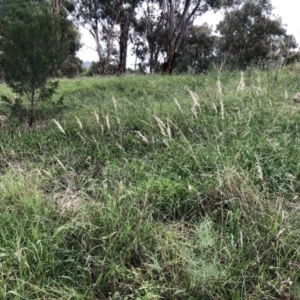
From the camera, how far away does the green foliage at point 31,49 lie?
16.1 ft

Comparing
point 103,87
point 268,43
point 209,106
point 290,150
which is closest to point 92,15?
point 268,43

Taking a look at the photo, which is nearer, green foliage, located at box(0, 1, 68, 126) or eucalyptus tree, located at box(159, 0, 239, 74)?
green foliage, located at box(0, 1, 68, 126)

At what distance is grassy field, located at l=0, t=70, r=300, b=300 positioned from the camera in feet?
6.61

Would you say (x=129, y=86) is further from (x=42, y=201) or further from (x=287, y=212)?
(x=287, y=212)

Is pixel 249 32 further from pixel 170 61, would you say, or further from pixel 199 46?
pixel 170 61

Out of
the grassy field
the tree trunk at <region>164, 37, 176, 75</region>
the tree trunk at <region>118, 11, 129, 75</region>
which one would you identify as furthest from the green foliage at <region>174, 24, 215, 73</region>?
the grassy field

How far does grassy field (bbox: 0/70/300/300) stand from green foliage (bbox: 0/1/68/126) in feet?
4.74

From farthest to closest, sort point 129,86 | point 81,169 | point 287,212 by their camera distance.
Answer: point 129,86 → point 81,169 → point 287,212

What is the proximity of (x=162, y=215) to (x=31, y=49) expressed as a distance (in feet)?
12.4

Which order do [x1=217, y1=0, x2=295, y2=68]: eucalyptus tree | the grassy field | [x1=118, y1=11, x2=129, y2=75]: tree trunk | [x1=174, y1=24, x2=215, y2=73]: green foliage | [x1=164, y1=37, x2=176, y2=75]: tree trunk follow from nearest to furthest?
the grassy field, [x1=164, y1=37, x2=176, y2=75]: tree trunk, [x1=118, y1=11, x2=129, y2=75]: tree trunk, [x1=217, y1=0, x2=295, y2=68]: eucalyptus tree, [x1=174, y1=24, x2=215, y2=73]: green foliage

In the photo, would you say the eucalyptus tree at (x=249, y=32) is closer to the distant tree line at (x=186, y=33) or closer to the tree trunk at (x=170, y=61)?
the distant tree line at (x=186, y=33)

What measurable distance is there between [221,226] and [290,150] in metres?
1.32

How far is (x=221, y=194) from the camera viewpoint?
8.56 feet

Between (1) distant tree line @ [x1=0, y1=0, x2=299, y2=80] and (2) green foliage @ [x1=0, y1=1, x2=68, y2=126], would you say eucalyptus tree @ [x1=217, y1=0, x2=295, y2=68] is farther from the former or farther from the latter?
(2) green foliage @ [x1=0, y1=1, x2=68, y2=126]
